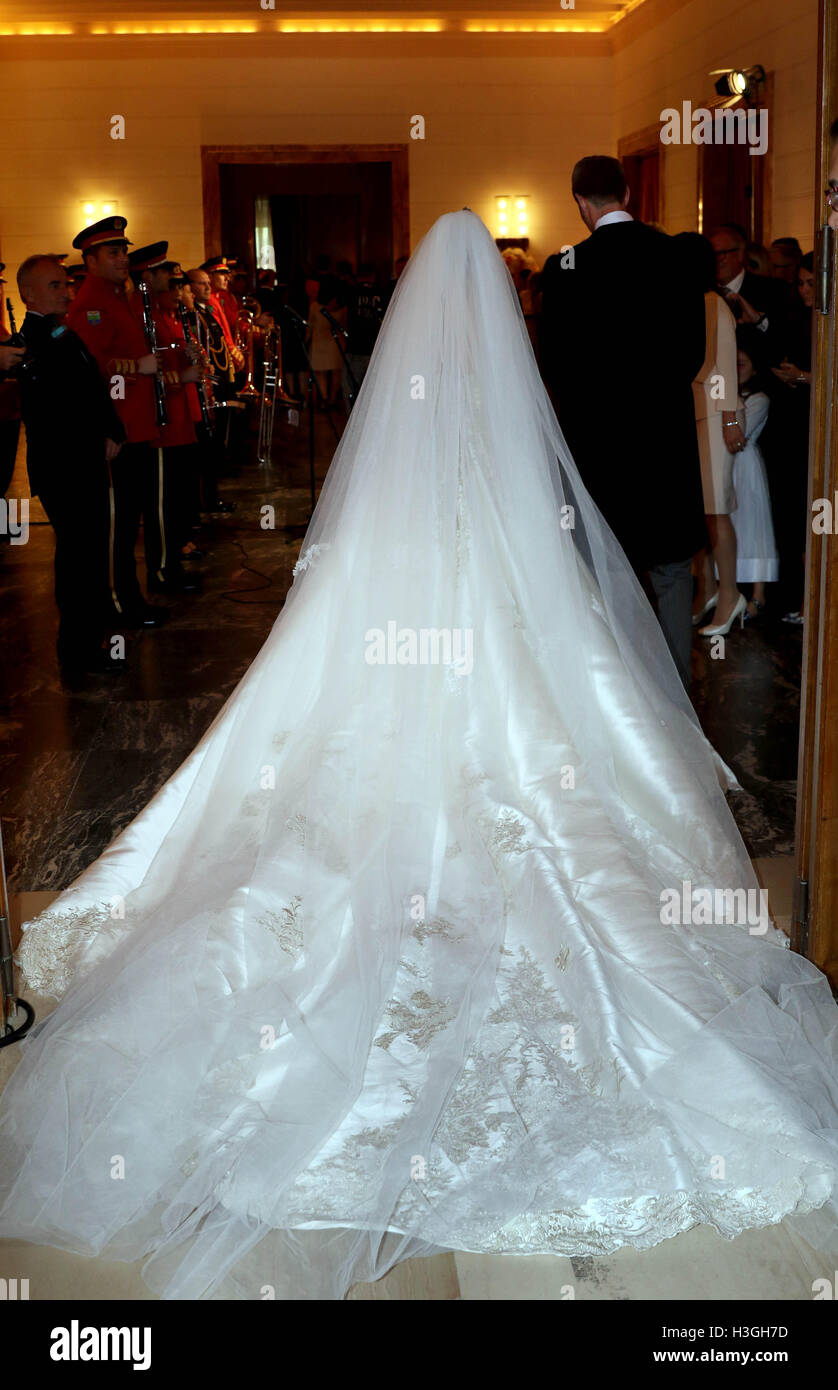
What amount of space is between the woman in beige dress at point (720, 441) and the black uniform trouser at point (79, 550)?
98.6 inches

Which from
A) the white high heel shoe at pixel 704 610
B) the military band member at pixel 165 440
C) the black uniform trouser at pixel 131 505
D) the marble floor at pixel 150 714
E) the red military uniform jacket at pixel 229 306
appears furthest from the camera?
the red military uniform jacket at pixel 229 306

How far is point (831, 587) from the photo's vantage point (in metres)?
2.58

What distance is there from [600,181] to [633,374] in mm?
538

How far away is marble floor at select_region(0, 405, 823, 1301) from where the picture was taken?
1932 millimetres

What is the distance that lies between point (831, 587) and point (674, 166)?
10891mm

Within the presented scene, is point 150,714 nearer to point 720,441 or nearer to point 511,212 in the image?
point 720,441

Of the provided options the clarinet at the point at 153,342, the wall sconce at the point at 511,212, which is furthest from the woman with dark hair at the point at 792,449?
the wall sconce at the point at 511,212

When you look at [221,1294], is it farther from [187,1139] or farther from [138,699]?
[138,699]

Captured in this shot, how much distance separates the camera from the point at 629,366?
149 inches

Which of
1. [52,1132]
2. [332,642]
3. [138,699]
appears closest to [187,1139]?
[52,1132]

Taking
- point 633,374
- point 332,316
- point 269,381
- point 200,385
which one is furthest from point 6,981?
point 269,381

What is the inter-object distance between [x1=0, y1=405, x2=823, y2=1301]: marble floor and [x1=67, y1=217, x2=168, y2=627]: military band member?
0.32m

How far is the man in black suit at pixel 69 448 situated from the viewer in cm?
516

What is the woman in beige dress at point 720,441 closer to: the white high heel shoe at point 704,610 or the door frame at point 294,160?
the white high heel shoe at point 704,610
